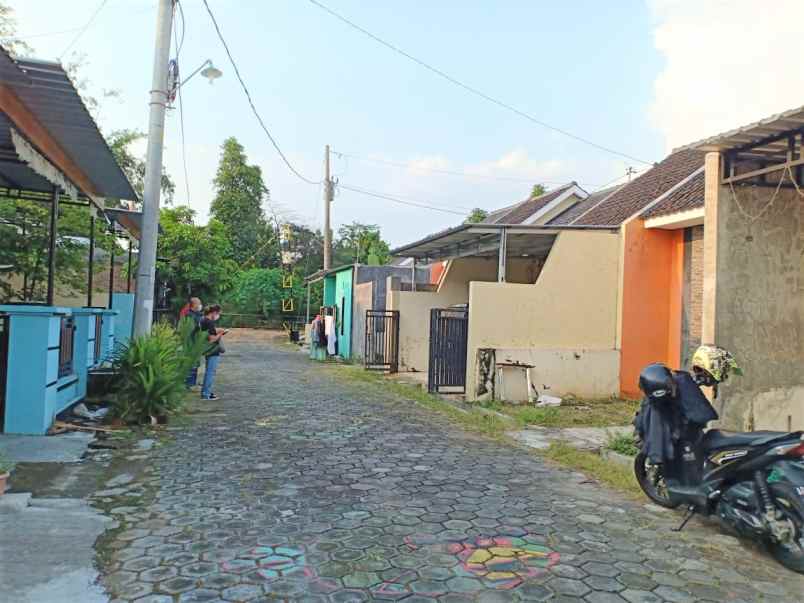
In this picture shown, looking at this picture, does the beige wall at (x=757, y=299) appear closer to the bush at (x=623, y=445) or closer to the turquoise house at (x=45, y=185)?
the bush at (x=623, y=445)

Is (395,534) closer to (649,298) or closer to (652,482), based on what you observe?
(652,482)

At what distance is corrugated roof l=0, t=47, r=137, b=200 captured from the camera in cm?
537

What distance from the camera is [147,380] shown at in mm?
8352

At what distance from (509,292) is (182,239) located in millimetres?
12742

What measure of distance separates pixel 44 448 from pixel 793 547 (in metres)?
6.56

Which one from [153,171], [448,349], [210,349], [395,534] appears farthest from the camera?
[448,349]

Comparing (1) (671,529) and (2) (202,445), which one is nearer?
(1) (671,529)

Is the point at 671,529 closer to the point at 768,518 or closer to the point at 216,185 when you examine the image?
the point at 768,518

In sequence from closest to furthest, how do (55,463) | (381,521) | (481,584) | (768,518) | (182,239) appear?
(481,584)
(768,518)
(381,521)
(55,463)
(182,239)

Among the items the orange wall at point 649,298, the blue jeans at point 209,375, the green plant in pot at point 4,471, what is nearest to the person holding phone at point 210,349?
the blue jeans at point 209,375

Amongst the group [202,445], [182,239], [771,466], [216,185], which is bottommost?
[202,445]

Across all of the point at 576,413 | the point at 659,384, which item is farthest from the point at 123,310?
the point at 659,384

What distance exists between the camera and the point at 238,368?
17062 millimetres

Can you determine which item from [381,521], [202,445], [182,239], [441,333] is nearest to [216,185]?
[182,239]
